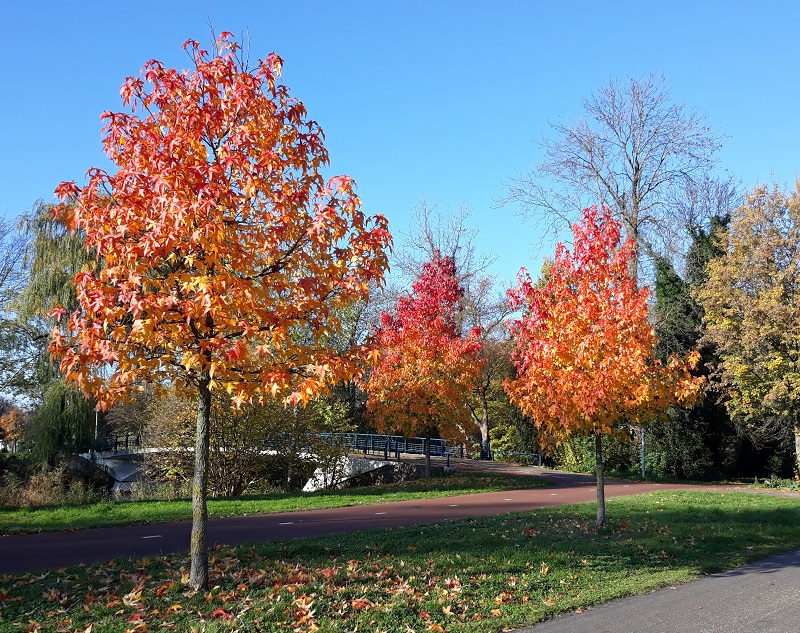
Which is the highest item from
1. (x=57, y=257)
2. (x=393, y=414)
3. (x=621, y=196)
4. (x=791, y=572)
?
(x=621, y=196)

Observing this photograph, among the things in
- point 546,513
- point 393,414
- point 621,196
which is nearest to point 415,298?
point 393,414

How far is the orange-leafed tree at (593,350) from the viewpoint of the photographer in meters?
11.6

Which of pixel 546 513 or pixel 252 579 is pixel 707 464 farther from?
pixel 252 579

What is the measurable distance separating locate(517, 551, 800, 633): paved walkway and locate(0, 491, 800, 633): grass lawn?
28 cm

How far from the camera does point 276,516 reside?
14359 millimetres

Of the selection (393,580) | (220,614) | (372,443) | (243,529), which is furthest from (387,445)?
(220,614)

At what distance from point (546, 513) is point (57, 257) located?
58.1 ft

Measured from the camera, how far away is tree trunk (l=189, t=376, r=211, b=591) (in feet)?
23.2

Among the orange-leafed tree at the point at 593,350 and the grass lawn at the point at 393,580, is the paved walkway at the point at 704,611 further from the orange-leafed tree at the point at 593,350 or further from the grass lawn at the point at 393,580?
the orange-leafed tree at the point at 593,350

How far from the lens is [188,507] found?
1500 cm

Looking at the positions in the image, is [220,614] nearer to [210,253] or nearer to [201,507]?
[201,507]

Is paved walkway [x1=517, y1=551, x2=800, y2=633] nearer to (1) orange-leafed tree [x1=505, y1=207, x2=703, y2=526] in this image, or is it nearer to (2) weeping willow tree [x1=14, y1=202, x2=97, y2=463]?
(1) orange-leafed tree [x1=505, y1=207, x2=703, y2=526]

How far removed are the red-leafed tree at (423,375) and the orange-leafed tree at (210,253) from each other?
13.8 meters

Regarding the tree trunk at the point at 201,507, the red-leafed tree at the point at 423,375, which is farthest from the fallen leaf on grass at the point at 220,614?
the red-leafed tree at the point at 423,375
